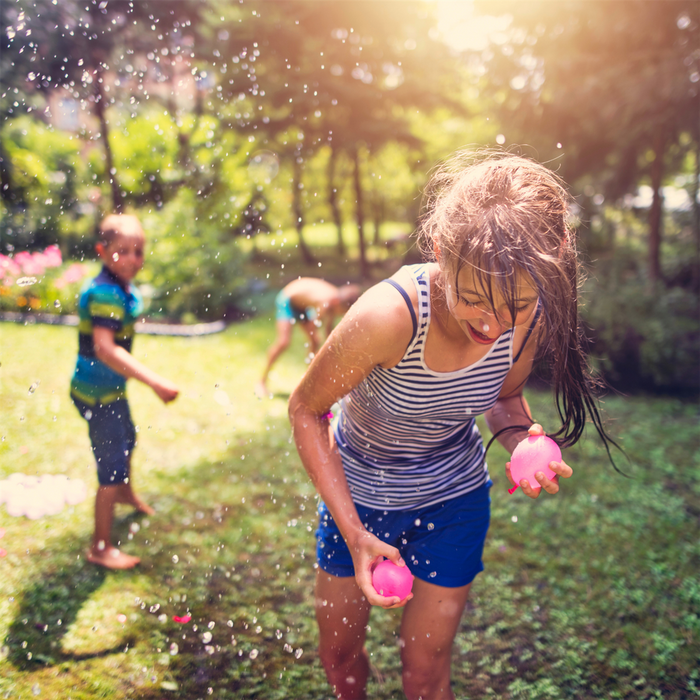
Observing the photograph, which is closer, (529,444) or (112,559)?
(529,444)

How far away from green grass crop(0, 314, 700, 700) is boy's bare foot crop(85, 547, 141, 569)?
0.24 ft

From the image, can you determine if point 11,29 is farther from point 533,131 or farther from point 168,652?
point 168,652

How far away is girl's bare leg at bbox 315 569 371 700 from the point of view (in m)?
1.92

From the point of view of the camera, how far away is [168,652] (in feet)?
8.57

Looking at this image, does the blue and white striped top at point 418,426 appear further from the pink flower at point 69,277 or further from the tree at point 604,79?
the pink flower at point 69,277

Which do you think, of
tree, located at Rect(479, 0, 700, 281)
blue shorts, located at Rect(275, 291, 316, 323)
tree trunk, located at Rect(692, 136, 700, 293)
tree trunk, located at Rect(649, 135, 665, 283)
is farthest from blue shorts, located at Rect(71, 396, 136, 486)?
tree trunk, located at Rect(692, 136, 700, 293)

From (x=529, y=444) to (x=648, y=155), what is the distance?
28.1 feet

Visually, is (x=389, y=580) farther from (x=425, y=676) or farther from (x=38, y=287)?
(x=38, y=287)

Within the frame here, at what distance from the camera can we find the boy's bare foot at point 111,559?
3.16 metres

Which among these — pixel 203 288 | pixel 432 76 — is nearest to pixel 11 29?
pixel 203 288

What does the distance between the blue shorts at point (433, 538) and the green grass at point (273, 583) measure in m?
0.87

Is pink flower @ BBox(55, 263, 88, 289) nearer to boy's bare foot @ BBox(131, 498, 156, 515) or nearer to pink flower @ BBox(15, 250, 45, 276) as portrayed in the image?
pink flower @ BBox(15, 250, 45, 276)

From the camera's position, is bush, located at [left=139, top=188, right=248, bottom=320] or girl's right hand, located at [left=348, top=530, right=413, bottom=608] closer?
girl's right hand, located at [left=348, top=530, right=413, bottom=608]

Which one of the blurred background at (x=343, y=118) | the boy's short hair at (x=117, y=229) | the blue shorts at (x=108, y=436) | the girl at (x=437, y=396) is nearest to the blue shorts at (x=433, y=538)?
the girl at (x=437, y=396)
